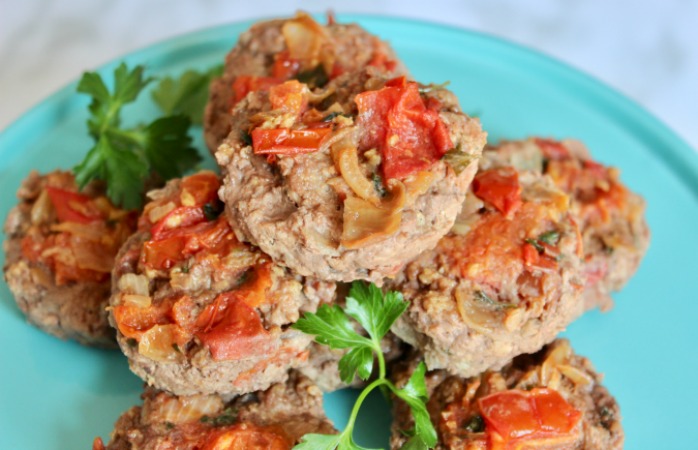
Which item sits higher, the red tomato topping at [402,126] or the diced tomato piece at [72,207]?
the red tomato topping at [402,126]

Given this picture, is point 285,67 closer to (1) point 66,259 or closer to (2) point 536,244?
(1) point 66,259

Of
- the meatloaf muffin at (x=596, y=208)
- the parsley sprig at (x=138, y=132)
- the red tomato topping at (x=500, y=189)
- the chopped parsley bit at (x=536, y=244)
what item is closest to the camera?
the chopped parsley bit at (x=536, y=244)

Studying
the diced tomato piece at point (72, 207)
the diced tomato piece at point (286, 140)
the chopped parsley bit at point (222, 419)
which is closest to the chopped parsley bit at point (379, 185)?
the diced tomato piece at point (286, 140)

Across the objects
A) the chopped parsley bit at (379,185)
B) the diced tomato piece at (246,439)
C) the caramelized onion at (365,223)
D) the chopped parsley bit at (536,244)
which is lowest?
the diced tomato piece at (246,439)

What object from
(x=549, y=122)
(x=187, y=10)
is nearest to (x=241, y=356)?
(x=549, y=122)

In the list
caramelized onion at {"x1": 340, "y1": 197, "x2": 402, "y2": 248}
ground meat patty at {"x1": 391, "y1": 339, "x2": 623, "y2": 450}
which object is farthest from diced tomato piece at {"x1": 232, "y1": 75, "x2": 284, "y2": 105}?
→ ground meat patty at {"x1": 391, "y1": 339, "x2": 623, "y2": 450}

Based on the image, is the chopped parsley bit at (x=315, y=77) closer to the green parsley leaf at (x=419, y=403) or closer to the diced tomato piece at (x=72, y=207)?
the diced tomato piece at (x=72, y=207)

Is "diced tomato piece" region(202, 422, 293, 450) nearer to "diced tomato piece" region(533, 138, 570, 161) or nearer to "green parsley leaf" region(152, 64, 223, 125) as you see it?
"diced tomato piece" region(533, 138, 570, 161)

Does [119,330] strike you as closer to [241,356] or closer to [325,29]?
[241,356]
